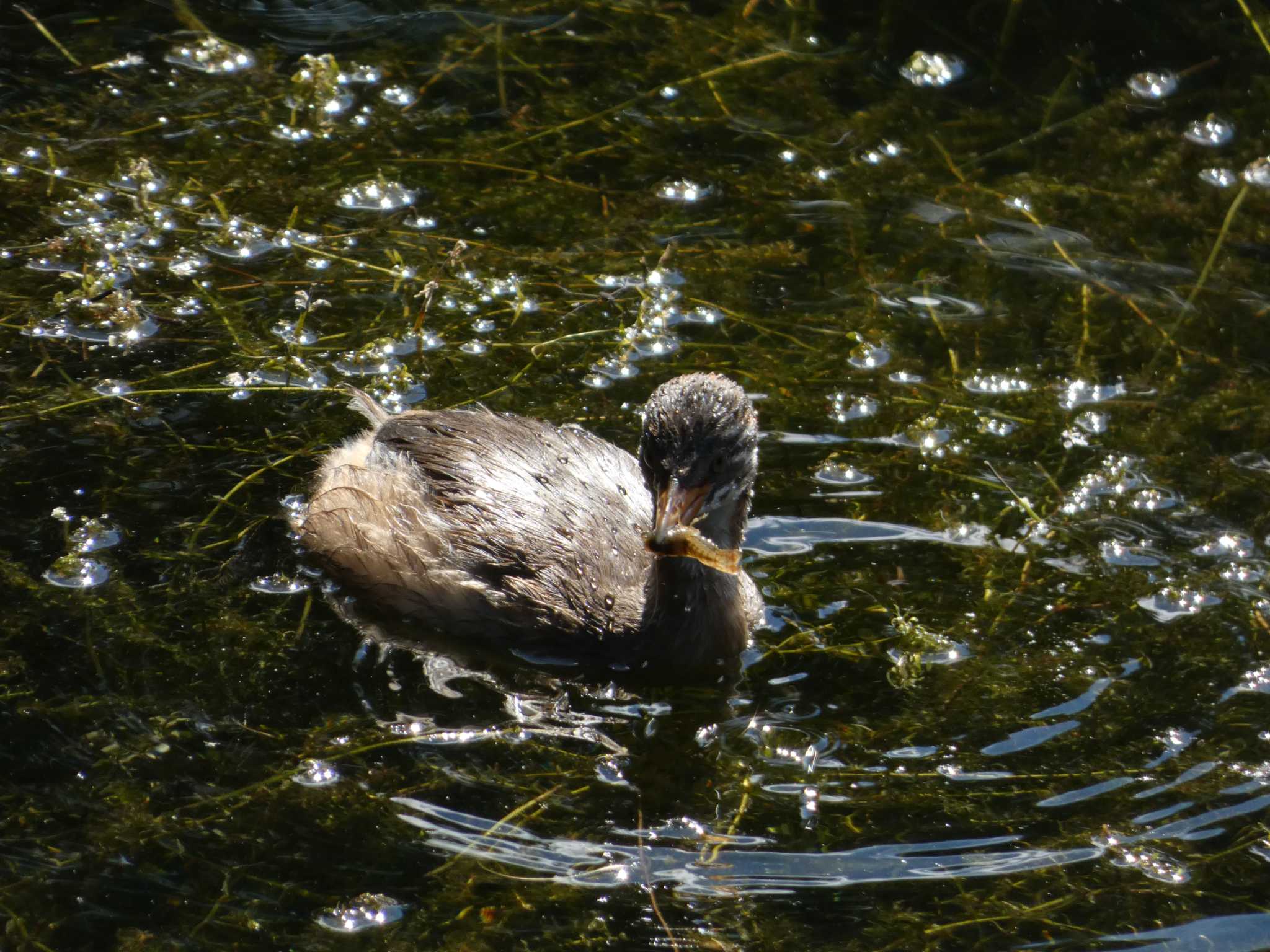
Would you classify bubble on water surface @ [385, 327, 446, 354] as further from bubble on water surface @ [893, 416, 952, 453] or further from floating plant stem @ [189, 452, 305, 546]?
bubble on water surface @ [893, 416, 952, 453]

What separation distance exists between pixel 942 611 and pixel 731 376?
1.47 m

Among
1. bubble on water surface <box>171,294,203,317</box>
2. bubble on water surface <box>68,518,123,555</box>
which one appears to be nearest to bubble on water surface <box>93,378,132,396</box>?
bubble on water surface <box>171,294,203,317</box>

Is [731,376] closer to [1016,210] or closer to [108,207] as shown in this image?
[1016,210]

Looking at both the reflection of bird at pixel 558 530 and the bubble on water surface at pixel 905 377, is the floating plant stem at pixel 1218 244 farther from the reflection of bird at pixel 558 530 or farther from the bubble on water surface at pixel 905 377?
the reflection of bird at pixel 558 530

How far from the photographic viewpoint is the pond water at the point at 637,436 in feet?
14.9

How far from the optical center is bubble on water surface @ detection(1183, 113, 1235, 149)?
8.19 meters

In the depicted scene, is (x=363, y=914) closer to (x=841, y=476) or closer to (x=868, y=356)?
(x=841, y=476)

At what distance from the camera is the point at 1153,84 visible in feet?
28.0

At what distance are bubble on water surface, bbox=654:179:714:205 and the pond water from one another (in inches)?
1.0

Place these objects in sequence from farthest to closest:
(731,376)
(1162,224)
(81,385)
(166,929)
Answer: (1162,224) < (731,376) < (81,385) < (166,929)

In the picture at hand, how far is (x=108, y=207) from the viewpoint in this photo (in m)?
7.11

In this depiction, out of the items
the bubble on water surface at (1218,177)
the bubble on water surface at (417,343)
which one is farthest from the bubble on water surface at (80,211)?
the bubble on water surface at (1218,177)

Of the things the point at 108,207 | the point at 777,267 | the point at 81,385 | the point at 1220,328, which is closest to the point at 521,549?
the point at 81,385

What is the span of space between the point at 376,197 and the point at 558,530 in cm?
259
